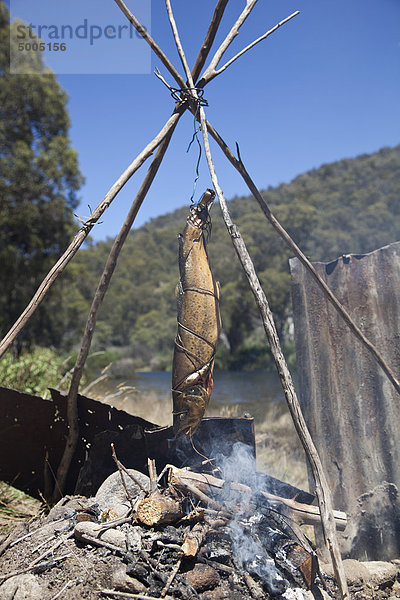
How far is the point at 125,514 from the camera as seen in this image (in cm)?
249

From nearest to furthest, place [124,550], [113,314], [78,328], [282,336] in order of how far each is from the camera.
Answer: [124,550]
[78,328]
[282,336]
[113,314]

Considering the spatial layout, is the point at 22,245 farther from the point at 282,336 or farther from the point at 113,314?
the point at 113,314

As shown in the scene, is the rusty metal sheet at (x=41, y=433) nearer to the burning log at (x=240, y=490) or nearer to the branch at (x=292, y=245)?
the burning log at (x=240, y=490)

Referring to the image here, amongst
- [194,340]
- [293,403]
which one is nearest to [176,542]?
[293,403]

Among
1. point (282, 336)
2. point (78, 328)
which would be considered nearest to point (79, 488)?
point (78, 328)

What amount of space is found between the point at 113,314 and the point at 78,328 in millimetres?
13228

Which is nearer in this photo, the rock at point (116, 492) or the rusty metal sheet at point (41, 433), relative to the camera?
the rock at point (116, 492)

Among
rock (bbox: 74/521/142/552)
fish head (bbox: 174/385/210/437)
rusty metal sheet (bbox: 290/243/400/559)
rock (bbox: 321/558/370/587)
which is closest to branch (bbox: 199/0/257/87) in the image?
rusty metal sheet (bbox: 290/243/400/559)

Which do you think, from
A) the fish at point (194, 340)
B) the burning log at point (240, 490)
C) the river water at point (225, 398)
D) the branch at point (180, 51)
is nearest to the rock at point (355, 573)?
the burning log at point (240, 490)

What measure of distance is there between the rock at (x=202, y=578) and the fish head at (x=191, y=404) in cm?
76

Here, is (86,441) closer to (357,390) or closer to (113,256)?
(113,256)

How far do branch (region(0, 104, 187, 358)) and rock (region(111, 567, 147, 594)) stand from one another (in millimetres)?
1306

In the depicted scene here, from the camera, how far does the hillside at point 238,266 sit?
63.1 ft

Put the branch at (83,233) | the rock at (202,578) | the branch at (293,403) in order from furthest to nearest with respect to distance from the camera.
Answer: the branch at (83,233) → the rock at (202,578) → the branch at (293,403)
